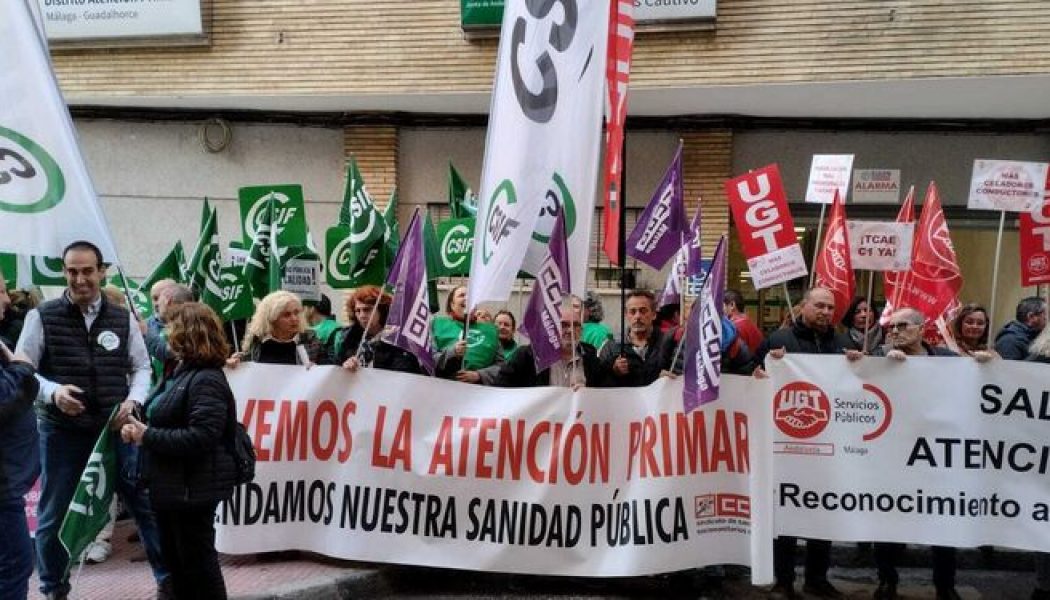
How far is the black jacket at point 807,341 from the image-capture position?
5.85 metres

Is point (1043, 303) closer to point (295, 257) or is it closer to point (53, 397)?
point (295, 257)

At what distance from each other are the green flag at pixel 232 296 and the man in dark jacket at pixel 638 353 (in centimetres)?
296

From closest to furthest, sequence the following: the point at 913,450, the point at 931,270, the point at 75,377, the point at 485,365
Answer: the point at 75,377, the point at 913,450, the point at 485,365, the point at 931,270

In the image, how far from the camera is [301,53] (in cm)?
1200

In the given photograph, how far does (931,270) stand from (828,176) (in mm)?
1956

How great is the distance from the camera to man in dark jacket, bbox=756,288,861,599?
5711mm

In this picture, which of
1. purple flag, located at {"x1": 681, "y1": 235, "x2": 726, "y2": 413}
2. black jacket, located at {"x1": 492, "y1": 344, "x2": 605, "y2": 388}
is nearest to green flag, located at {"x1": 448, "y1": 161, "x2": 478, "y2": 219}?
black jacket, located at {"x1": 492, "y1": 344, "x2": 605, "y2": 388}

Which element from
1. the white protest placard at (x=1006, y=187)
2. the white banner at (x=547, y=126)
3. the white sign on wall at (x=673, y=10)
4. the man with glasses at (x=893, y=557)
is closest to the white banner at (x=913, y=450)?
the man with glasses at (x=893, y=557)

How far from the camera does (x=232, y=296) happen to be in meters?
7.27

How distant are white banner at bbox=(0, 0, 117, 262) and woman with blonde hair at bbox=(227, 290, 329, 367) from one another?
1252 millimetres

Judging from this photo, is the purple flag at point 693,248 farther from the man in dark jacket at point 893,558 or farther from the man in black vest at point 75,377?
the man in black vest at point 75,377

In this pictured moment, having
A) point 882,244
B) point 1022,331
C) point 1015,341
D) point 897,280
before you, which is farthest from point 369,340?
point 1022,331

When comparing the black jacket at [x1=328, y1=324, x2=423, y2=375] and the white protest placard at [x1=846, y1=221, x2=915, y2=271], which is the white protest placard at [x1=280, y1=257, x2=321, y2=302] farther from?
the white protest placard at [x1=846, y1=221, x2=915, y2=271]

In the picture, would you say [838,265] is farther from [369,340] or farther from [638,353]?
[369,340]
